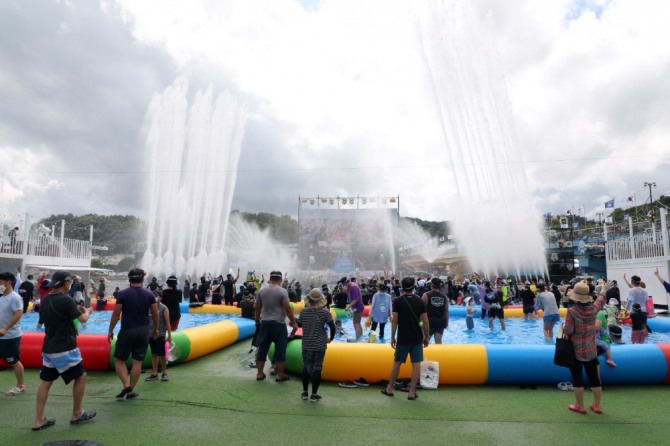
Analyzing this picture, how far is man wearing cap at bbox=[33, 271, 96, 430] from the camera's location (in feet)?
15.9

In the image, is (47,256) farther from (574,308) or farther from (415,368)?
(574,308)

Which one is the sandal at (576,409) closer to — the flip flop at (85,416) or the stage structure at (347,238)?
the flip flop at (85,416)

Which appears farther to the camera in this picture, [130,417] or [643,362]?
[643,362]

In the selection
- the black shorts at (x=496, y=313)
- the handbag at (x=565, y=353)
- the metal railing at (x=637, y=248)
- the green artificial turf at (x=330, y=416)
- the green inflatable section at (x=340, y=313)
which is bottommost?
the green artificial turf at (x=330, y=416)

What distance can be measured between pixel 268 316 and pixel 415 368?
8.20 feet

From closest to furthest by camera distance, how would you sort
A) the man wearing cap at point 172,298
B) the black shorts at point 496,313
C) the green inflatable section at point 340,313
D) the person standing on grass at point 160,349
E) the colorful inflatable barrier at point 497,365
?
1. the colorful inflatable barrier at point 497,365
2. the person standing on grass at point 160,349
3. the man wearing cap at point 172,298
4. the black shorts at point 496,313
5. the green inflatable section at point 340,313

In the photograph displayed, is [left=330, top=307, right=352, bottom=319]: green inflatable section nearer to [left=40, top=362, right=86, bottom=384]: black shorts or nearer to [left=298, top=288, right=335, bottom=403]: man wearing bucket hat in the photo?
[left=298, top=288, right=335, bottom=403]: man wearing bucket hat

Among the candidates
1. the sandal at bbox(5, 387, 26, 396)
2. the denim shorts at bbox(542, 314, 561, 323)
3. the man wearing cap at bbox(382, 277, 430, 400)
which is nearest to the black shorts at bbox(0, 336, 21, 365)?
the sandal at bbox(5, 387, 26, 396)

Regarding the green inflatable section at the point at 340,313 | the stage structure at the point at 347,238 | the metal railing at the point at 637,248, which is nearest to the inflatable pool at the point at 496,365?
the green inflatable section at the point at 340,313

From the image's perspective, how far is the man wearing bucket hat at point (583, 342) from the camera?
5457mm

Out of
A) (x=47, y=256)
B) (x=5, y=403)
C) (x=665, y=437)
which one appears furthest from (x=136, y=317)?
(x=47, y=256)

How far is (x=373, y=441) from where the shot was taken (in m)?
4.53

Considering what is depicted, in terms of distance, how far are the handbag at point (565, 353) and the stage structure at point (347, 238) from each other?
50.1 m

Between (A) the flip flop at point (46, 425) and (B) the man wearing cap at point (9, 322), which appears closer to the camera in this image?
(A) the flip flop at point (46, 425)
